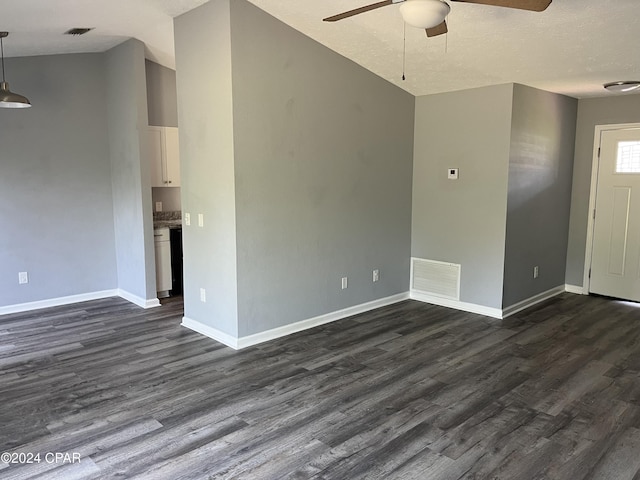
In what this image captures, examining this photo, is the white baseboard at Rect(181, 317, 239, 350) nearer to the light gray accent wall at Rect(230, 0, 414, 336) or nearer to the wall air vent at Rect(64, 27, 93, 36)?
the light gray accent wall at Rect(230, 0, 414, 336)

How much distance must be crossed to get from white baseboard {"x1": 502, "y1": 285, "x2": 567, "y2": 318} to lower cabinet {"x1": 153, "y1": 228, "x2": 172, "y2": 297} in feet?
12.9

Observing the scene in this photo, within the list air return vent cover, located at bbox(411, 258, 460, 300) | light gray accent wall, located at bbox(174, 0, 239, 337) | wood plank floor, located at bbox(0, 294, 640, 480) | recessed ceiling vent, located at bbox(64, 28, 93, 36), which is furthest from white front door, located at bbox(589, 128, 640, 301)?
recessed ceiling vent, located at bbox(64, 28, 93, 36)

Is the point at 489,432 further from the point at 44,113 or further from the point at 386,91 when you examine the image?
the point at 44,113

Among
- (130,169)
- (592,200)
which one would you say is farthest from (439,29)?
(592,200)

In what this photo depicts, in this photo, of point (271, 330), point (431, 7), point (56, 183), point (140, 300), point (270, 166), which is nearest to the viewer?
point (431, 7)

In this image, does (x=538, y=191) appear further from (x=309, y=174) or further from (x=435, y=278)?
(x=309, y=174)

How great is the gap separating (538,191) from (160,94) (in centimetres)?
471

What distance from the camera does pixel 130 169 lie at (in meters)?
5.27

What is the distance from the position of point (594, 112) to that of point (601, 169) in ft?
2.32

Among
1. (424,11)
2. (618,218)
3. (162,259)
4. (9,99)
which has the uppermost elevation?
(424,11)

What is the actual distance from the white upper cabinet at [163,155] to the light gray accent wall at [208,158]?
1.50 meters

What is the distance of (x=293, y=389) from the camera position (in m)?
3.33

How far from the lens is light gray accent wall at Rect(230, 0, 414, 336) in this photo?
398 cm

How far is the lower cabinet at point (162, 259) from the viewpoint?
222 inches
